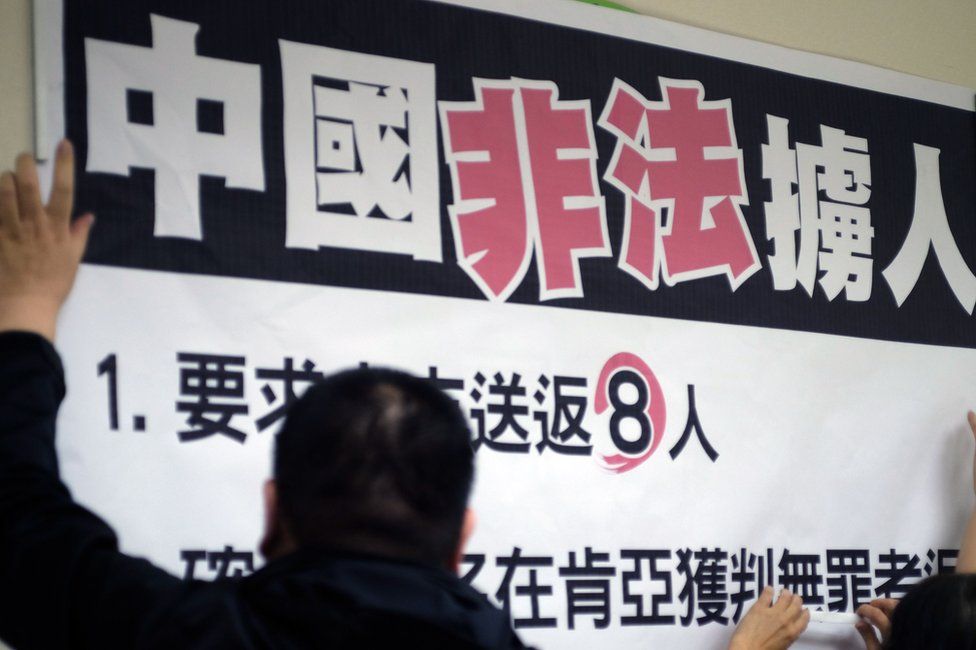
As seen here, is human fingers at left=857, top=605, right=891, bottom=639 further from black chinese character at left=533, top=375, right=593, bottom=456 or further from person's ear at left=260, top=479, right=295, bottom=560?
person's ear at left=260, top=479, right=295, bottom=560

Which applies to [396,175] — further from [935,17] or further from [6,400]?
[935,17]

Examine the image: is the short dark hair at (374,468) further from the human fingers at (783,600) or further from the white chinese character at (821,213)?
the white chinese character at (821,213)

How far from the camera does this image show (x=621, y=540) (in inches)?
64.0

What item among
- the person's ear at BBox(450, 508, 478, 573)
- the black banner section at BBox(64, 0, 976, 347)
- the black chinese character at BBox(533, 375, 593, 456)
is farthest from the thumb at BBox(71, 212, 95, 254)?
the black chinese character at BBox(533, 375, 593, 456)

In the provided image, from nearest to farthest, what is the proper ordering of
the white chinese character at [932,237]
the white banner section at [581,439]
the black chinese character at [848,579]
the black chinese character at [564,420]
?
1. the white banner section at [581,439]
2. the black chinese character at [564,420]
3. the black chinese character at [848,579]
4. the white chinese character at [932,237]

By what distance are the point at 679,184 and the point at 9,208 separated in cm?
104

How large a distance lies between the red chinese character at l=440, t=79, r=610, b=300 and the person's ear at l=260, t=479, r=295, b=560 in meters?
0.69

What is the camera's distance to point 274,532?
3.05 ft

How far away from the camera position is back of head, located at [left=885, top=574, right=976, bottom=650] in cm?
136

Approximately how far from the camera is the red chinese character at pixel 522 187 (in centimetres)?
159

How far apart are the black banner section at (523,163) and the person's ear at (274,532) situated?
535mm

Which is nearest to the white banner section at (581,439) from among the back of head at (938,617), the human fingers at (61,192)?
the human fingers at (61,192)

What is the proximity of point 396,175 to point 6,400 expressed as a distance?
72 cm

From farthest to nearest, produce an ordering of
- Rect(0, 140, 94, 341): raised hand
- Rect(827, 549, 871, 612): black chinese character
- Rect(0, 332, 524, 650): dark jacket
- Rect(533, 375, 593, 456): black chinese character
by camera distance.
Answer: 1. Rect(827, 549, 871, 612): black chinese character
2. Rect(533, 375, 593, 456): black chinese character
3. Rect(0, 140, 94, 341): raised hand
4. Rect(0, 332, 524, 650): dark jacket
